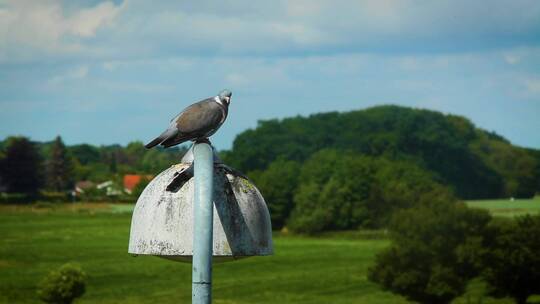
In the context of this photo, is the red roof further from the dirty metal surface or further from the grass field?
the dirty metal surface

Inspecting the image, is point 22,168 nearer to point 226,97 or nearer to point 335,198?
point 335,198

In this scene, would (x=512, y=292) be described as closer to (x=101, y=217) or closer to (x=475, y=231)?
(x=475, y=231)

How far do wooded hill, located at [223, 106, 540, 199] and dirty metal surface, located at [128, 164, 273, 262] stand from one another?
129 m

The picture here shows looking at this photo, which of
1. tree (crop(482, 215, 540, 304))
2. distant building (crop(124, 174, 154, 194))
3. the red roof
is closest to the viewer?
tree (crop(482, 215, 540, 304))

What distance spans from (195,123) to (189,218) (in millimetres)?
705

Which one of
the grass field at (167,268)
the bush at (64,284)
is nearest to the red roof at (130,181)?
the grass field at (167,268)

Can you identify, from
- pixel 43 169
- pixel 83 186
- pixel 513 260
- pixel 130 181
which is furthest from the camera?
pixel 83 186

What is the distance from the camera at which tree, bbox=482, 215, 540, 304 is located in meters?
54.7

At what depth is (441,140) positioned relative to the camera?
169m

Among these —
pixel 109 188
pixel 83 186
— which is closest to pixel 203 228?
pixel 109 188

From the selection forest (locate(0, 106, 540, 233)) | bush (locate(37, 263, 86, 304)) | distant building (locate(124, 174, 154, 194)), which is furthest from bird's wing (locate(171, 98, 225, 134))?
distant building (locate(124, 174, 154, 194))

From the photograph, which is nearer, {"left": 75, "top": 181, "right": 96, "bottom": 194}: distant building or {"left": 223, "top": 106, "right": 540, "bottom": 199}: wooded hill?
{"left": 223, "top": 106, "right": 540, "bottom": 199}: wooded hill

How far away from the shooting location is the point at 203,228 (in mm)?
7129

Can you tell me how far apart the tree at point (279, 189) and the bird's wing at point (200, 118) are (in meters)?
109
